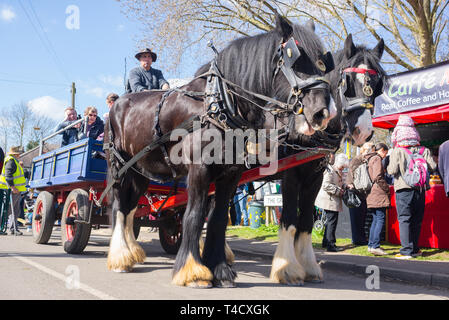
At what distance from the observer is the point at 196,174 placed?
4113mm

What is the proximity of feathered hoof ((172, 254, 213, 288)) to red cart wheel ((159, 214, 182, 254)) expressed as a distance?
2894 millimetres

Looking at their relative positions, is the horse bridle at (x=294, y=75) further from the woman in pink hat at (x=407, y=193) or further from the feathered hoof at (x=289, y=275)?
the woman in pink hat at (x=407, y=193)

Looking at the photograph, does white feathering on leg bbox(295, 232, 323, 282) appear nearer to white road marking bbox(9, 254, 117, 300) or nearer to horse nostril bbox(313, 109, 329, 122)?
horse nostril bbox(313, 109, 329, 122)

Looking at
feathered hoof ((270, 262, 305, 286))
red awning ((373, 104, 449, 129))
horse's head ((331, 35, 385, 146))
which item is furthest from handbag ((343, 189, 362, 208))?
feathered hoof ((270, 262, 305, 286))

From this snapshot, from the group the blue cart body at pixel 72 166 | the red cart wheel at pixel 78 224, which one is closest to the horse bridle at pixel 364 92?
the blue cart body at pixel 72 166

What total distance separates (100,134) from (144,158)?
327 cm

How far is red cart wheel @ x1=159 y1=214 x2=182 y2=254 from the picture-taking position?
6.98 m

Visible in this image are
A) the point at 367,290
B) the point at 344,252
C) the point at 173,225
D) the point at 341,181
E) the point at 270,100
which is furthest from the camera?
the point at 341,181

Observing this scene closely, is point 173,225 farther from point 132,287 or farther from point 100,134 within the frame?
point 132,287

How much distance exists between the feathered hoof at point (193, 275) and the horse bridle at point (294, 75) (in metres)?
1.64

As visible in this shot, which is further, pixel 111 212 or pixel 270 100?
pixel 111 212

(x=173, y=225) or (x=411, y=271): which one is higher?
(x=173, y=225)

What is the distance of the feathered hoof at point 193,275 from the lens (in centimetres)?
403

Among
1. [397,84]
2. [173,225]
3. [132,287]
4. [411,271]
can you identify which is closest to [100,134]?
[173,225]
